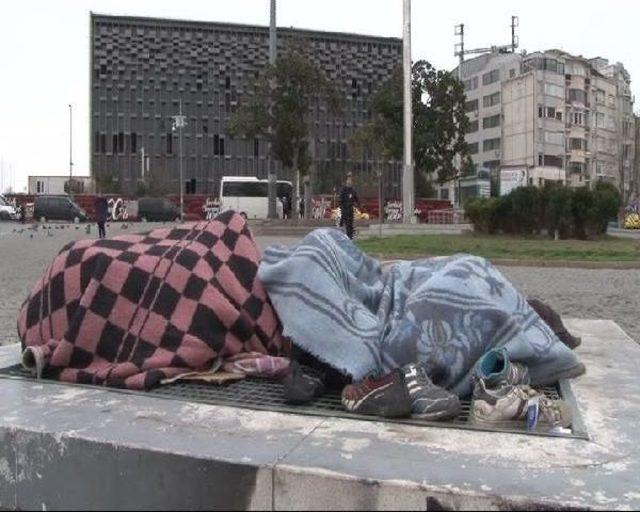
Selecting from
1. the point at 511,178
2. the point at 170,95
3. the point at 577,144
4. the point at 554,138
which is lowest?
the point at 511,178

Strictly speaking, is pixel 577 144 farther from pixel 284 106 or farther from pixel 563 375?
pixel 563 375

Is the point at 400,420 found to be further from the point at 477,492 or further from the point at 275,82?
the point at 275,82

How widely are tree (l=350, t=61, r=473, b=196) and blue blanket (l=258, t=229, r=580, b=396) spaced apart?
103 ft

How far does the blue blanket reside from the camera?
306 cm

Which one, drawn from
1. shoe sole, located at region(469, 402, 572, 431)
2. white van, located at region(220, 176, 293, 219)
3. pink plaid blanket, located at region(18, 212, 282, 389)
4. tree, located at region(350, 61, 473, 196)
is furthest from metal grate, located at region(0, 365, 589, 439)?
white van, located at region(220, 176, 293, 219)

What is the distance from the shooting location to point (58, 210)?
53656mm

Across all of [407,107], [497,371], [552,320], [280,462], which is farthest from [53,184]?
[280,462]

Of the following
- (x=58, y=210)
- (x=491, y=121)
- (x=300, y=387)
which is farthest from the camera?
(x=491, y=121)

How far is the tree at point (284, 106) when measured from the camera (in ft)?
107

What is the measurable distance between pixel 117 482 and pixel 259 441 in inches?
17.6

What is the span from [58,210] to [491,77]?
224ft

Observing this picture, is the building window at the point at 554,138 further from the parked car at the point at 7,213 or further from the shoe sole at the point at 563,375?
the shoe sole at the point at 563,375

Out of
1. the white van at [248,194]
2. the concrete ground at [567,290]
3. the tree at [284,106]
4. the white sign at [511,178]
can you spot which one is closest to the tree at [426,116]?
the tree at [284,106]

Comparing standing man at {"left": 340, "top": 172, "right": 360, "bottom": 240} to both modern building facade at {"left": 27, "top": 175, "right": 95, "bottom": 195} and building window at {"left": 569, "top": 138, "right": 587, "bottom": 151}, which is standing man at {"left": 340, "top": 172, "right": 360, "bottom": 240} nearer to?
modern building facade at {"left": 27, "top": 175, "right": 95, "bottom": 195}
